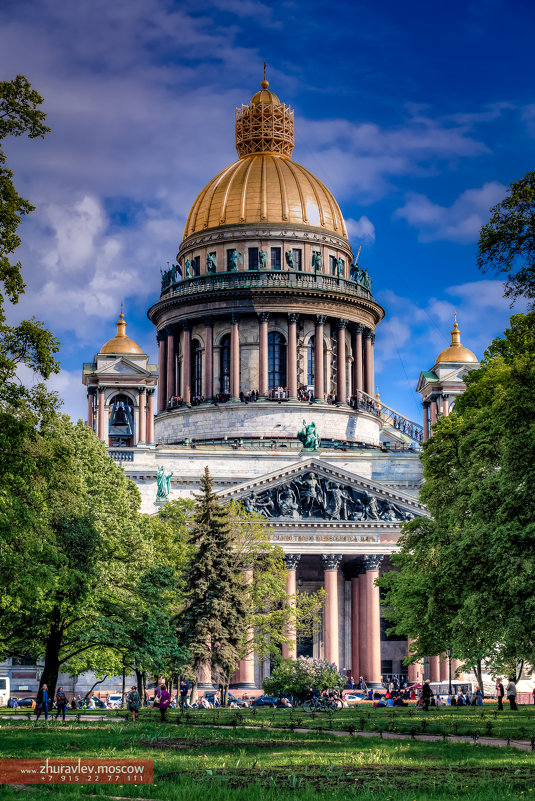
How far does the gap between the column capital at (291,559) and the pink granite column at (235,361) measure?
20.4 meters

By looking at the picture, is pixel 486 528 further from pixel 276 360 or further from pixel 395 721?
pixel 276 360

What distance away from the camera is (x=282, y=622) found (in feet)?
235


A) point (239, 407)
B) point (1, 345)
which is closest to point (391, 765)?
point (1, 345)

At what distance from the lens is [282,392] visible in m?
102

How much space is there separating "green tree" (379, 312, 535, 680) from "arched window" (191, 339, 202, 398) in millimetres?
59020

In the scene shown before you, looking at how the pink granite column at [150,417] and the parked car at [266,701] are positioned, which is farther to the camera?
the pink granite column at [150,417]

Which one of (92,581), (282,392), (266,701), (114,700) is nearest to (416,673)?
(266,701)

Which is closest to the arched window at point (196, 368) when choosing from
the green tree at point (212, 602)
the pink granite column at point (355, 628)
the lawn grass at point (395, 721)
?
the pink granite column at point (355, 628)

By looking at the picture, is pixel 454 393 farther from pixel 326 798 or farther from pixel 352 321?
pixel 326 798

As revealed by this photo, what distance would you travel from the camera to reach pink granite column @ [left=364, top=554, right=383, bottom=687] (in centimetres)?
8106

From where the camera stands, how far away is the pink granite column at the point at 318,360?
103m

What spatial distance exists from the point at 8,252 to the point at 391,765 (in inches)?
589

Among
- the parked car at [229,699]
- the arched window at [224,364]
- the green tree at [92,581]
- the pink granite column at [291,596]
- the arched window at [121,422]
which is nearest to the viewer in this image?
the green tree at [92,581]

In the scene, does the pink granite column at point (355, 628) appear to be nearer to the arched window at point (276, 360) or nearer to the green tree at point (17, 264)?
the arched window at point (276, 360)
